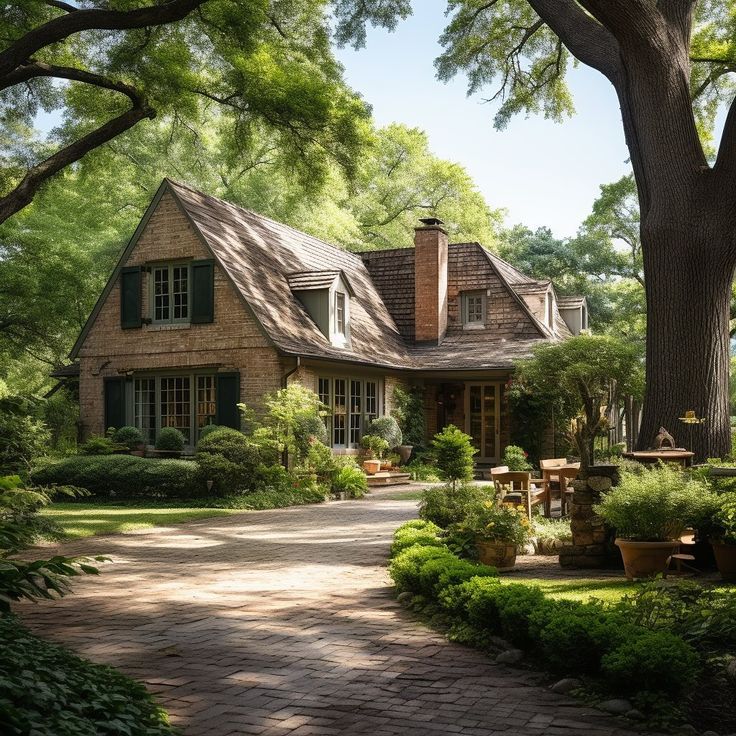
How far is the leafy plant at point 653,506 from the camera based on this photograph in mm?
7770

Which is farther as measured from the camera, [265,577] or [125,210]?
[125,210]

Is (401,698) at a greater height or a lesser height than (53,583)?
lesser

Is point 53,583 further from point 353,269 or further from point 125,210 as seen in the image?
point 125,210

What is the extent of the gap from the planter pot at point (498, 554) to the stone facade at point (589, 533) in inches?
26.7

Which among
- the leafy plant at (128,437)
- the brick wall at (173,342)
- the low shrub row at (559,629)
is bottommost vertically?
the low shrub row at (559,629)

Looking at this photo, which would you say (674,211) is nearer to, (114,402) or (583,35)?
(583,35)

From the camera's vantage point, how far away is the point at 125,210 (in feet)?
115

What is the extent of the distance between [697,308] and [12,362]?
1143 inches

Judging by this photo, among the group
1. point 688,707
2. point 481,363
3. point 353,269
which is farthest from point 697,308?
point 353,269

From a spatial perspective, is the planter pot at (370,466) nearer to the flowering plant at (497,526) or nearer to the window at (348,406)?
the window at (348,406)

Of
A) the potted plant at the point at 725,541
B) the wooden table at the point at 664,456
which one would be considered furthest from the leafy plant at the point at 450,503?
the potted plant at the point at 725,541

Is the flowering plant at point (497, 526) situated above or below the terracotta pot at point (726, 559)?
above

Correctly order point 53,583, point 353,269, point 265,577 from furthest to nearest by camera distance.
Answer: point 353,269
point 265,577
point 53,583

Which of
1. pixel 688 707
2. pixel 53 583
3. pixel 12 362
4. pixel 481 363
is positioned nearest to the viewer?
pixel 53 583
